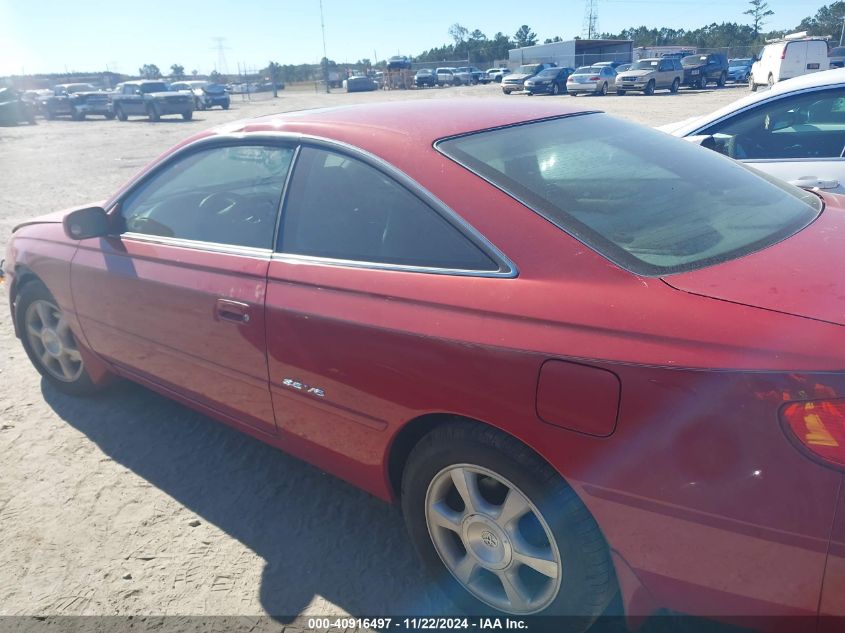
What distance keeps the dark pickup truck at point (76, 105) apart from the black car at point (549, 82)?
856 inches

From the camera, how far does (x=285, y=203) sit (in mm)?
2578

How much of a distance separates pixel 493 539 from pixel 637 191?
127cm

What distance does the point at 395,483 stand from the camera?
236 centimetres

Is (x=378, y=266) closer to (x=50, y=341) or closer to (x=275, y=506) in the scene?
(x=275, y=506)

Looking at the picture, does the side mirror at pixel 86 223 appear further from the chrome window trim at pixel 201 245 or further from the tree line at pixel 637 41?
the tree line at pixel 637 41

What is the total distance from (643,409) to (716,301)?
0.33 metres

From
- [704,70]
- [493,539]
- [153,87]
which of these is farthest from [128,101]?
[493,539]

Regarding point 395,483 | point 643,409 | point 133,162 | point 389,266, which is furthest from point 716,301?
point 133,162

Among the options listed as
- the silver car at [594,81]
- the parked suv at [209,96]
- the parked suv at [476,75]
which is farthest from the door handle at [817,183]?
the parked suv at [476,75]

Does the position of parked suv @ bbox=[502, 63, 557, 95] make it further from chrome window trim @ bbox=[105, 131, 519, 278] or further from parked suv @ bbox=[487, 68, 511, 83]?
chrome window trim @ bbox=[105, 131, 519, 278]

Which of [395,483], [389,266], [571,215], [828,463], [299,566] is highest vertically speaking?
[571,215]

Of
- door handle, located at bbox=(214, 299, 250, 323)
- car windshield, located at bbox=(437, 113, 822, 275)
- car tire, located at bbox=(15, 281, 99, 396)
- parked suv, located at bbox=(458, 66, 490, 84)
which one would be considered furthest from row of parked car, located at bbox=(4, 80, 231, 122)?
car windshield, located at bbox=(437, 113, 822, 275)

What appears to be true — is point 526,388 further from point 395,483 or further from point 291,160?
point 291,160

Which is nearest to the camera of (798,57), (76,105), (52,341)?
(52,341)
